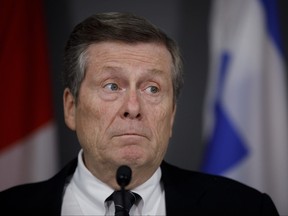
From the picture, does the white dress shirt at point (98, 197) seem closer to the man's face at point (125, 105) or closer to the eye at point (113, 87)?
the man's face at point (125, 105)

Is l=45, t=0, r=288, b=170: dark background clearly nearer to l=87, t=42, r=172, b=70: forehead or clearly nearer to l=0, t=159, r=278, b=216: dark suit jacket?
l=0, t=159, r=278, b=216: dark suit jacket

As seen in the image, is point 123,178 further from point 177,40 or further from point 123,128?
point 177,40

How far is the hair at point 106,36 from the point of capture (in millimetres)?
2049

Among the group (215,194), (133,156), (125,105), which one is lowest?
(215,194)

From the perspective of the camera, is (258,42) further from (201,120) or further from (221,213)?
(221,213)

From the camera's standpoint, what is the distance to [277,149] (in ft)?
8.70

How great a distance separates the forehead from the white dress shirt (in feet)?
1.37

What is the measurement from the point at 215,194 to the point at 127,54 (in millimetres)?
658

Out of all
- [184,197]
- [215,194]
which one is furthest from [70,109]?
[215,194]

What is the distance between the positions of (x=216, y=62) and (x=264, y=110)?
1.06 ft

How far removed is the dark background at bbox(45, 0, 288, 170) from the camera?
10.0 feet

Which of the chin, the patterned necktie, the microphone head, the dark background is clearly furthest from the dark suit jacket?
the dark background

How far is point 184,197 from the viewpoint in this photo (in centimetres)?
214

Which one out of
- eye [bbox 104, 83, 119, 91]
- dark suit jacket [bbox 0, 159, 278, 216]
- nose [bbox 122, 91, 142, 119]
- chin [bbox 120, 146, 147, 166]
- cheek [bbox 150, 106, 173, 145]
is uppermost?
eye [bbox 104, 83, 119, 91]
